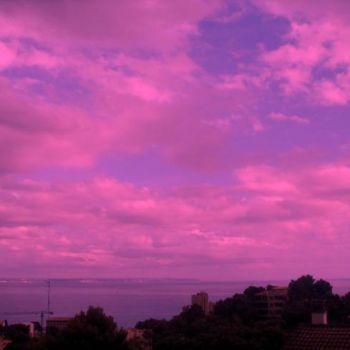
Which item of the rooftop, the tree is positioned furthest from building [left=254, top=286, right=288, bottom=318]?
the rooftop

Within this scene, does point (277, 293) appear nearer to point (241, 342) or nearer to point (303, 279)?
point (303, 279)

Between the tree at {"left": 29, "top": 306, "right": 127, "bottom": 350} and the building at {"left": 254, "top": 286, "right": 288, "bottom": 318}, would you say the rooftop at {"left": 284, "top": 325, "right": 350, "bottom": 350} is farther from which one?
the building at {"left": 254, "top": 286, "right": 288, "bottom": 318}

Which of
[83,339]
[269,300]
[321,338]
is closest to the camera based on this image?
[321,338]

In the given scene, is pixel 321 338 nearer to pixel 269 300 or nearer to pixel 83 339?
pixel 83 339

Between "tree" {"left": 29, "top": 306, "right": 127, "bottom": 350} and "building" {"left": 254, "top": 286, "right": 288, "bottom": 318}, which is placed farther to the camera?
"building" {"left": 254, "top": 286, "right": 288, "bottom": 318}

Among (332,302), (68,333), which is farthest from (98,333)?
(332,302)

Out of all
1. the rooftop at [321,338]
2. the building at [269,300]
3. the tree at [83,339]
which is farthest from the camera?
the building at [269,300]

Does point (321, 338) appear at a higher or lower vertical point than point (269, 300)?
higher

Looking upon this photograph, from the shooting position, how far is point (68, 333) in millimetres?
31375

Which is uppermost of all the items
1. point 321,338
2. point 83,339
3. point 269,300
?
point 321,338

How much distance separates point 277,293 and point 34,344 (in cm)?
9200

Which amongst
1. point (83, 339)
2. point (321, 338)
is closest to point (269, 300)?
point (83, 339)

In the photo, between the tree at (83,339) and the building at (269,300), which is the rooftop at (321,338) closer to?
the tree at (83,339)

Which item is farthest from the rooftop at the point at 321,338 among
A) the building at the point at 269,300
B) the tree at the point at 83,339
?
the building at the point at 269,300
